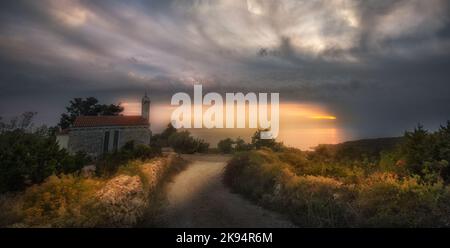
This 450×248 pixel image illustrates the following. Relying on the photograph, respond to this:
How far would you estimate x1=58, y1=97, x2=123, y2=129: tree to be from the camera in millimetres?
31641

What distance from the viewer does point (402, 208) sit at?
8.20 meters

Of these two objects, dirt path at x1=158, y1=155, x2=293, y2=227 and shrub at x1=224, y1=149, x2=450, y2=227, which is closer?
shrub at x1=224, y1=149, x2=450, y2=227

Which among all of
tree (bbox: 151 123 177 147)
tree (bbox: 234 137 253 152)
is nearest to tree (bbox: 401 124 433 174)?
tree (bbox: 234 137 253 152)

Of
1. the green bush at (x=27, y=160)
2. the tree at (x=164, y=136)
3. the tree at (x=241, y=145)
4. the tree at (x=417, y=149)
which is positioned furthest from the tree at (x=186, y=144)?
the tree at (x=417, y=149)

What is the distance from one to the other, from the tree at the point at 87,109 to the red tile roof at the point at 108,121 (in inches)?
183

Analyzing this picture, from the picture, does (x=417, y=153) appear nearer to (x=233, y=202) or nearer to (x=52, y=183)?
(x=233, y=202)

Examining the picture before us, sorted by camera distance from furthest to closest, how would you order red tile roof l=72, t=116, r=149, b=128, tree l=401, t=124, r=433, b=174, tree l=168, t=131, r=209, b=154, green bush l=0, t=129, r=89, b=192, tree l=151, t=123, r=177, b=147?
tree l=151, t=123, r=177, b=147
tree l=168, t=131, r=209, b=154
red tile roof l=72, t=116, r=149, b=128
tree l=401, t=124, r=433, b=174
green bush l=0, t=129, r=89, b=192

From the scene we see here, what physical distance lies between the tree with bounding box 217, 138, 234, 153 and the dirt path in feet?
28.4

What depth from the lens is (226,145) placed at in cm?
2581

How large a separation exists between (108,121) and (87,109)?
21.2 ft

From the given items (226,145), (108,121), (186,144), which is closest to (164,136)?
(186,144)

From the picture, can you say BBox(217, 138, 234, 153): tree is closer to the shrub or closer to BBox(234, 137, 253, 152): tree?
BBox(234, 137, 253, 152): tree
